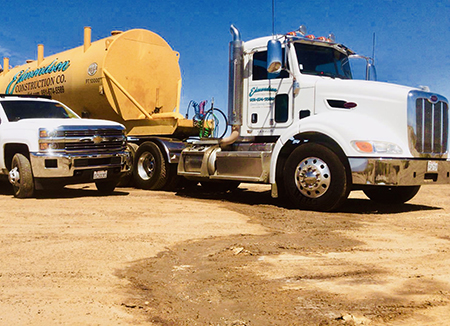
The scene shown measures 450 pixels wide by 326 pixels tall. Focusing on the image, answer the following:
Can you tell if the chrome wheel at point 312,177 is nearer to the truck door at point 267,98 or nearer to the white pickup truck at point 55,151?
the truck door at point 267,98

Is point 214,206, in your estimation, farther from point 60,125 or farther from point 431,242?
point 431,242

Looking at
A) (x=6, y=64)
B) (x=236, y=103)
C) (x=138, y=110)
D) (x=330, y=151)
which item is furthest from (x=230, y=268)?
(x=6, y=64)

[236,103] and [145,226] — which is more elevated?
[236,103]

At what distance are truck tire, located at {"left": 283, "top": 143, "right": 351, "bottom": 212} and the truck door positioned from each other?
1.04m

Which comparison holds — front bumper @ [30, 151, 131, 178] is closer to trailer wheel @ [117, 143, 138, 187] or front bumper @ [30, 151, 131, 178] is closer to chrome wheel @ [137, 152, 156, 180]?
chrome wheel @ [137, 152, 156, 180]

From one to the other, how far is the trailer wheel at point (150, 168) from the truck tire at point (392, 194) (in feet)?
15.3

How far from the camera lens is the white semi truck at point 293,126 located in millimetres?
8703

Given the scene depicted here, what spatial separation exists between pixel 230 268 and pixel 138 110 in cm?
933

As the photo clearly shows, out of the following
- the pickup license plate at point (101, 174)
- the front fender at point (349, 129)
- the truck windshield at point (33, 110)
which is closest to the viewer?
the front fender at point (349, 129)

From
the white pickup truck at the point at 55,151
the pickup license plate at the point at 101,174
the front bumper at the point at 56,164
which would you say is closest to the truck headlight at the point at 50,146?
the white pickup truck at the point at 55,151

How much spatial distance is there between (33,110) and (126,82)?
2.55 m

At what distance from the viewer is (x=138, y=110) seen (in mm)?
13641

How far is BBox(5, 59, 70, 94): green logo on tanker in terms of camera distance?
14.6m

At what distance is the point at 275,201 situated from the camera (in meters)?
11.0
